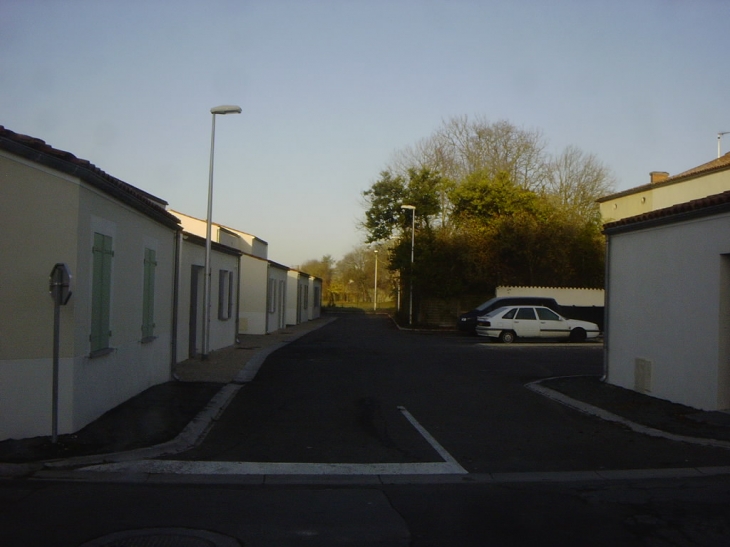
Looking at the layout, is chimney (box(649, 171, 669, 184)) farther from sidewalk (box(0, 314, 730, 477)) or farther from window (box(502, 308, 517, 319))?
sidewalk (box(0, 314, 730, 477))

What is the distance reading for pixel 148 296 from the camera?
42.7 ft

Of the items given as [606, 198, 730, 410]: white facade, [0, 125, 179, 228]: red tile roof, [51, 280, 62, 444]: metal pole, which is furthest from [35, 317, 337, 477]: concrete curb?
[606, 198, 730, 410]: white facade

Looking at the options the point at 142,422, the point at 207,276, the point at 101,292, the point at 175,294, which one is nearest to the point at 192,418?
the point at 142,422

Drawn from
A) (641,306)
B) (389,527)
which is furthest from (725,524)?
(641,306)

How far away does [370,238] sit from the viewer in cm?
4891

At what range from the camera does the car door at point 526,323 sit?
95.1ft

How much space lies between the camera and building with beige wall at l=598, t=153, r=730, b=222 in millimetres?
33375

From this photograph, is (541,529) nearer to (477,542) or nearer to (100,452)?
(477,542)

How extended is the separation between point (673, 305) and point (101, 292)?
8866 mm

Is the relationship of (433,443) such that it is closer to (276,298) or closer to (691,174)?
(276,298)

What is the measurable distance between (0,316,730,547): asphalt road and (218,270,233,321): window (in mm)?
9992

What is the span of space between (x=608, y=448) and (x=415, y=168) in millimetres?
38660

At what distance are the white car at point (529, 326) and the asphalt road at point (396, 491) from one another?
15957 mm

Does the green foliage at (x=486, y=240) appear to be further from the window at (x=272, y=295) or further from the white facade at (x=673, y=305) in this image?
the white facade at (x=673, y=305)
